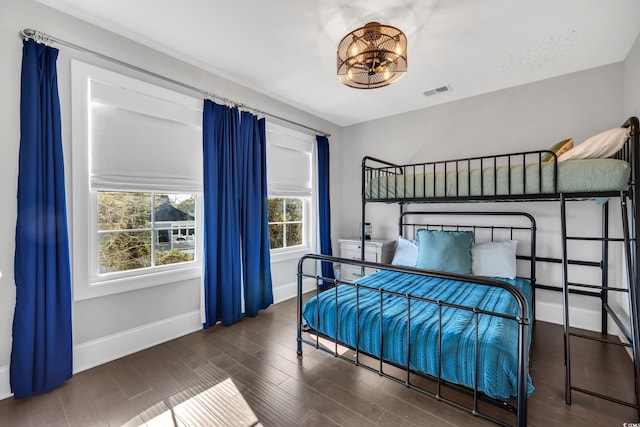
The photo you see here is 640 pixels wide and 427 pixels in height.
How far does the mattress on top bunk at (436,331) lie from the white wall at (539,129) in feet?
3.96

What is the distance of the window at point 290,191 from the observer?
3.56 m

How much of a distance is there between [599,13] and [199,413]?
12.4 ft

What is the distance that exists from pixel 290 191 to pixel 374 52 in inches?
83.9

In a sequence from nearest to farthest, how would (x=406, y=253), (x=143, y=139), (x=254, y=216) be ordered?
(x=143, y=139) < (x=254, y=216) < (x=406, y=253)

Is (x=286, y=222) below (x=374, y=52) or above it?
below

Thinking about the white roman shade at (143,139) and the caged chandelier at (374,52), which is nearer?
the caged chandelier at (374,52)

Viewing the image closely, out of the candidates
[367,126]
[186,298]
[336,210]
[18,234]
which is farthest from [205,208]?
[367,126]

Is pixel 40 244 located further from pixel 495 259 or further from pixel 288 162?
pixel 495 259

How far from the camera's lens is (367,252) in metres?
3.86

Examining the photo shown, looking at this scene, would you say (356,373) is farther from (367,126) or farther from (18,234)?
(367,126)

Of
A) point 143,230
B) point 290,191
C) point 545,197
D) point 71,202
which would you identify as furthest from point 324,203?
point 71,202

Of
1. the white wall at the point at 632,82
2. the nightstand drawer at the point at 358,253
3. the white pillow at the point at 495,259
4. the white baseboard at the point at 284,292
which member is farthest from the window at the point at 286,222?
the white wall at the point at 632,82

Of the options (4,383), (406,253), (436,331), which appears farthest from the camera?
(406,253)

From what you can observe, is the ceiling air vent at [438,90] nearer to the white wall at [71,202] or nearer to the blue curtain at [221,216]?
the white wall at [71,202]
